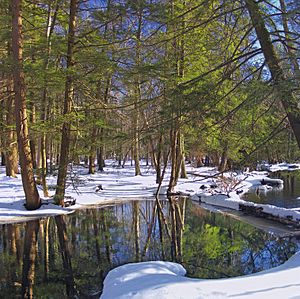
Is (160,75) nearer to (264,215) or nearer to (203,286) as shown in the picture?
(264,215)

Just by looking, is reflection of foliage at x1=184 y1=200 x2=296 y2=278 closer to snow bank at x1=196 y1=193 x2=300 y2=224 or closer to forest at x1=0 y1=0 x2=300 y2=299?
forest at x1=0 y1=0 x2=300 y2=299

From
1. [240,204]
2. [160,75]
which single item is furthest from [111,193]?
[160,75]

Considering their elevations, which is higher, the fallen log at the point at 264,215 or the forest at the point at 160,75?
the forest at the point at 160,75

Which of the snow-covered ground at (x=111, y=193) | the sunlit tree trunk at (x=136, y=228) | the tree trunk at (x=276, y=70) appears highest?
the tree trunk at (x=276, y=70)

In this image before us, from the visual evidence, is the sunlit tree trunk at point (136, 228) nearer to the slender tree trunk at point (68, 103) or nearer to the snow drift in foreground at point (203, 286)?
the snow drift in foreground at point (203, 286)

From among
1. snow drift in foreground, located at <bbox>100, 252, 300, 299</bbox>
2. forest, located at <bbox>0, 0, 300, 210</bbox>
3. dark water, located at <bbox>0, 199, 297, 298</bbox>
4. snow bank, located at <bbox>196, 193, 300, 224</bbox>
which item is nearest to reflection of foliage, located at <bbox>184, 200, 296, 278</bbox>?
dark water, located at <bbox>0, 199, 297, 298</bbox>

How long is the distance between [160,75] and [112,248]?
472cm

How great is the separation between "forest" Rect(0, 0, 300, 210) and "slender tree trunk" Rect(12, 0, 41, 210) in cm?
3

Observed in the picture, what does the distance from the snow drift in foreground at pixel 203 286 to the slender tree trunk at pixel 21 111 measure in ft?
22.8

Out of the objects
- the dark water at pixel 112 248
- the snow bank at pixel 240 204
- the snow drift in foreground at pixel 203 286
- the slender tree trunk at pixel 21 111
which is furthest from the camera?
the snow bank at pixel 240 204

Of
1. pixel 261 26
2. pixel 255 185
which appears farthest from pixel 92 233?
pixel 255 185

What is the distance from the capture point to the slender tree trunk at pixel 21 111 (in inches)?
421

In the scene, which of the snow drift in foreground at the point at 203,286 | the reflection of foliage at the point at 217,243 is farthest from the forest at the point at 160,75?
the snow drift in foreground at the point at 203,286

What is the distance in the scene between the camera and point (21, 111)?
11.2 m
